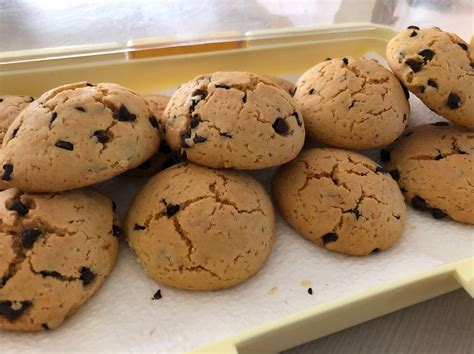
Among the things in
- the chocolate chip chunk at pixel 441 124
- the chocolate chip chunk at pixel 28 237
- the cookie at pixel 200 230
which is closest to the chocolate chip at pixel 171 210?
the cookie at pixel 200 230

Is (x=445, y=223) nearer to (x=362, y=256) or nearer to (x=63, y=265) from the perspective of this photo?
(x=362, y=256)

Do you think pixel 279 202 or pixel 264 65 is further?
pixel 264 65

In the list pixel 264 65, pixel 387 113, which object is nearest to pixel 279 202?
pixel 387 113

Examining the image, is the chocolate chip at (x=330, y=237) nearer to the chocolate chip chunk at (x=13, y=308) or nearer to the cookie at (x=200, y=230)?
the cookie at (x=200, y=230)

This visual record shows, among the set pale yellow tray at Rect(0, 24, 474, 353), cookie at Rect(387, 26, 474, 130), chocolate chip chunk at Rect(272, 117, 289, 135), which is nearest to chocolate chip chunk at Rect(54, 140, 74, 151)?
pale yellow tray at Rect(0, 24, 474, 353)

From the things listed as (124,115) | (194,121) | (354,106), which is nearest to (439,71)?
(354,106)

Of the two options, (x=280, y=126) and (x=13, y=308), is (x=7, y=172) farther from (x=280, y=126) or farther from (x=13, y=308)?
(x=280, y=126)
